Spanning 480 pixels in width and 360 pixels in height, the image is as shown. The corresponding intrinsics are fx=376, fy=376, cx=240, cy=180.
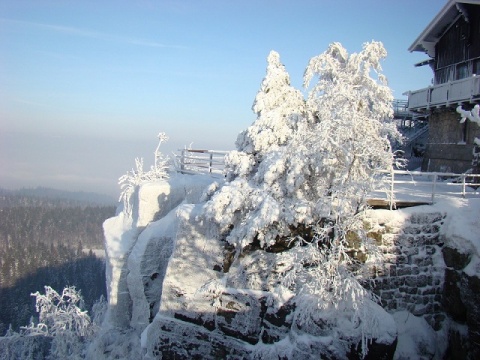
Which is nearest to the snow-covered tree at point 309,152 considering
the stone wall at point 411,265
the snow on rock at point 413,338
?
the stone wall at point 411,265

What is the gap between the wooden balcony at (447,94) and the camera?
1505 centimetres

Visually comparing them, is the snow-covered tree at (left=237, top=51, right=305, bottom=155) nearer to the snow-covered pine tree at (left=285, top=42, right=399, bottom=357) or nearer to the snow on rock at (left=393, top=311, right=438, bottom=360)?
the snow-covered pine tree at (left=285, top=42, right=399, bottom=357)

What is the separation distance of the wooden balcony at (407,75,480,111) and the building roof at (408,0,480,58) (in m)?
2.80

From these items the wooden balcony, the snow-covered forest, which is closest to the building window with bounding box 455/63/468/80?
the wooden balcony

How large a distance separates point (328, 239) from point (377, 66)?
186 inches

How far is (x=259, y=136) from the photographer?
10.6m

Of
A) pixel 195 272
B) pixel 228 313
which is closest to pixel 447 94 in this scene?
pixel 195 272

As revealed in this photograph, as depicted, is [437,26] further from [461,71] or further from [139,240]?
[139,240]

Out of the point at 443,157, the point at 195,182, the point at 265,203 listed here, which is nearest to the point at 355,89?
the point at 265,203

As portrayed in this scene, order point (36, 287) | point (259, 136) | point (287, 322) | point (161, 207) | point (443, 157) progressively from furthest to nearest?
1. point (36, 287)
2. point (443, 157)
3. point (161, 207)
4. point (259, 136)
5. point (287, 322)

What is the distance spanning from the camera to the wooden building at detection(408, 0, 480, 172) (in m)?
15.8

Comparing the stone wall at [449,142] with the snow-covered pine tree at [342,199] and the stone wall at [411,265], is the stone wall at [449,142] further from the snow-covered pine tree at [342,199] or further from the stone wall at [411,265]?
the snow-covered pine tree at [342,199]

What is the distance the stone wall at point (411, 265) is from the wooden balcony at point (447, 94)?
8087 millimetres

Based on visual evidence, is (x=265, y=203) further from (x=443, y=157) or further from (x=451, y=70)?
(x=451, y=70)
